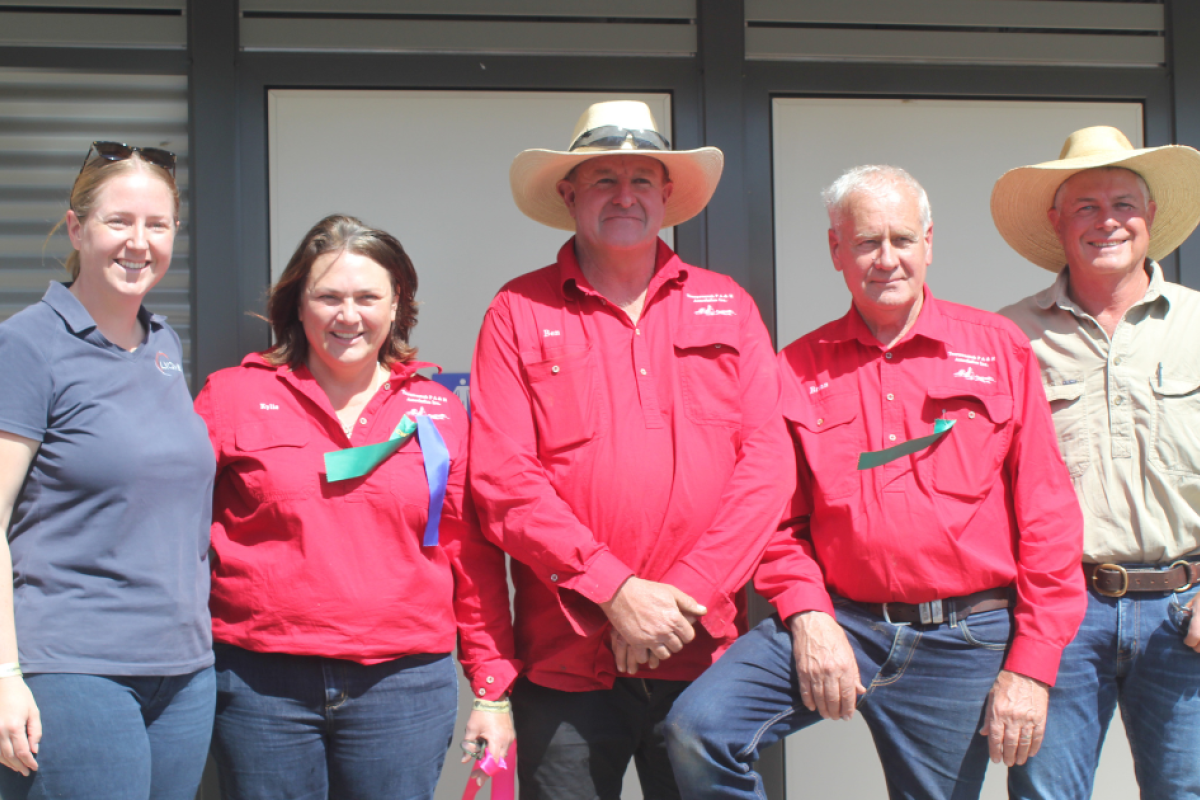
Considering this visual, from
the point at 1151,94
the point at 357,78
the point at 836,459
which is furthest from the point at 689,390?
the point at 1151,94

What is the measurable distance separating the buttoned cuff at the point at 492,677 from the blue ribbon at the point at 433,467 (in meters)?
0.31

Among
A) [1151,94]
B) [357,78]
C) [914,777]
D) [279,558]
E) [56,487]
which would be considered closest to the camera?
[56,487]

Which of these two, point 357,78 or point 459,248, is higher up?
point 357,78

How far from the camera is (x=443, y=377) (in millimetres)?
3250

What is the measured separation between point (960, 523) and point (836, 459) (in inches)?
12.4

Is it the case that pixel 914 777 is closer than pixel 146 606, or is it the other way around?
pixel 146 606

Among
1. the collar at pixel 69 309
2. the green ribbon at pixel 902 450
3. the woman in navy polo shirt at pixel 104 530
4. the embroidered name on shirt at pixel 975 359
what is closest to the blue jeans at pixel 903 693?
the green ribbon at pixel 902 450

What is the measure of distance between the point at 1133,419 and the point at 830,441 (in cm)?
81

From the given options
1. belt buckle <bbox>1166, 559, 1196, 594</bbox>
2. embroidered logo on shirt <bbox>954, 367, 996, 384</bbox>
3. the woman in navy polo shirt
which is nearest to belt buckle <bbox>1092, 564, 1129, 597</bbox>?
belt buckle <bbox>1166, 559, 1196, 594</bbox>

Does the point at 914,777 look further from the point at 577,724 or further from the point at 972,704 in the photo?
the point at 577,724

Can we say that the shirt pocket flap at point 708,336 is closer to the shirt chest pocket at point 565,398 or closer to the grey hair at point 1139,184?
the shirt chest pocket at point 565,398

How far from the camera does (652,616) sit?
209cm

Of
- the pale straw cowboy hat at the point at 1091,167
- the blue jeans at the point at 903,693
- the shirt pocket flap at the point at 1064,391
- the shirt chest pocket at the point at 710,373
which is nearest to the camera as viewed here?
the blue jeans at the point at 903,693

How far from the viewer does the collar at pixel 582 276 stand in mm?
2396
